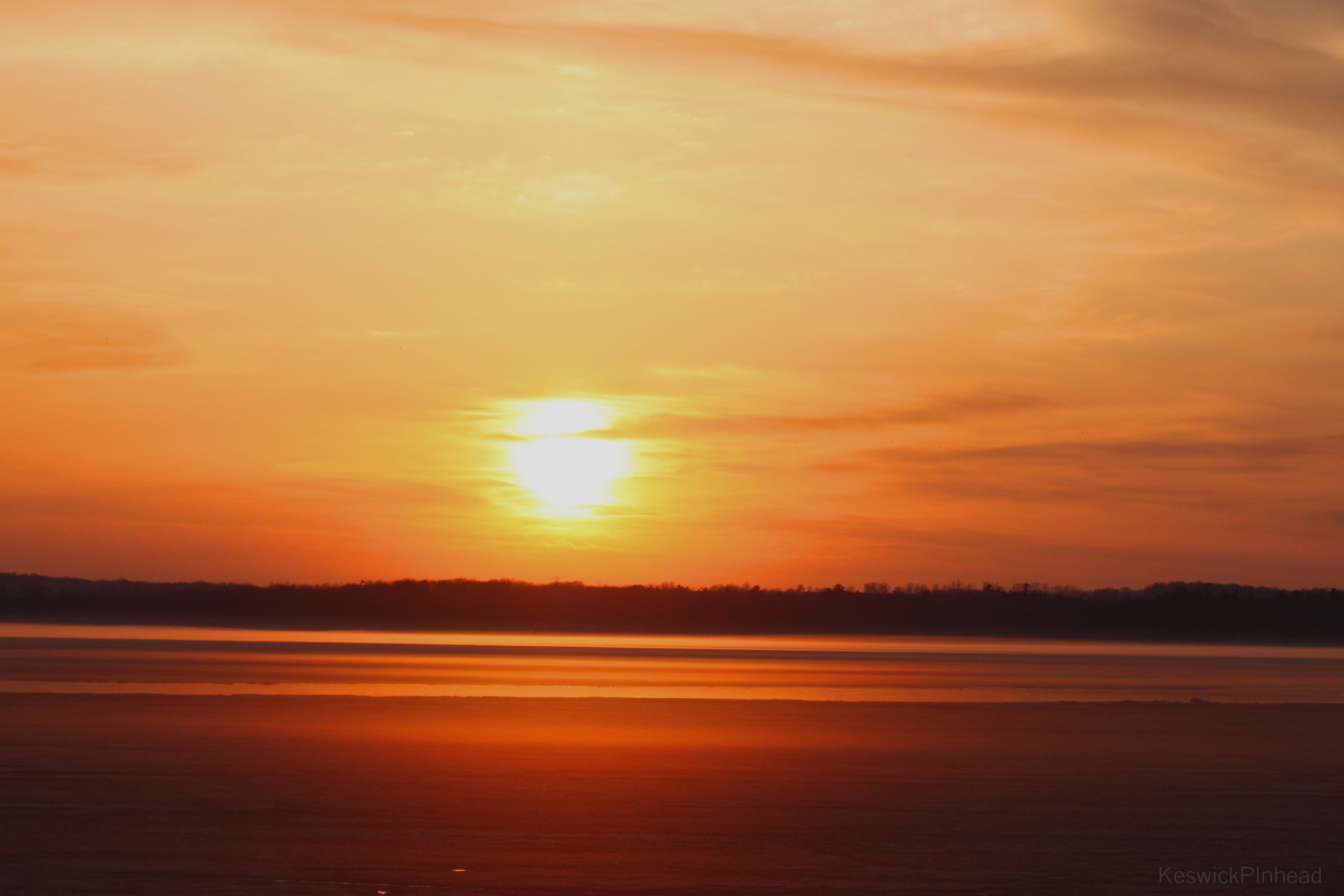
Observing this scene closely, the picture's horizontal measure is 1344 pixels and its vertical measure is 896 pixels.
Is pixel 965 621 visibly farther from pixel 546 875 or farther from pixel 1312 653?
pixel 546 875

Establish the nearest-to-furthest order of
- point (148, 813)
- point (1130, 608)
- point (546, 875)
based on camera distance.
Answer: point (546, 875), point (148, 813), point (1130, 608)

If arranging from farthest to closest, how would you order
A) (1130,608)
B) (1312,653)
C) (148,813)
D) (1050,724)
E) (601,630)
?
(1130,608) < (601,630) < (1312,653) < (1050,724) < (148,813)

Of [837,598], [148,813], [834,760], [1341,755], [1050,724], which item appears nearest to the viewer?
[148,813]

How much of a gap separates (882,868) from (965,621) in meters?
120

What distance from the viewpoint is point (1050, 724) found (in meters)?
26.4

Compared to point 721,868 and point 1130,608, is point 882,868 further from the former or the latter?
point 1130,608

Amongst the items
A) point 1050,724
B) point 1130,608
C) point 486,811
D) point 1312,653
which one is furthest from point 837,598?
point 486,811

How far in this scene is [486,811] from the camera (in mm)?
14852

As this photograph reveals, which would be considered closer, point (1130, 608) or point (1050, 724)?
point (1050, 724)

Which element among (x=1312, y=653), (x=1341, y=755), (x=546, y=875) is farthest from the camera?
(x=1312, y=653)

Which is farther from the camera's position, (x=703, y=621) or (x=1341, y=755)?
(x=703, y=621)

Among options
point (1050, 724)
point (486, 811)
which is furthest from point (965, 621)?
point (486, 811)

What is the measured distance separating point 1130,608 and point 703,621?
139 ft

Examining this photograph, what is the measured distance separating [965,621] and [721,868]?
120032mm
